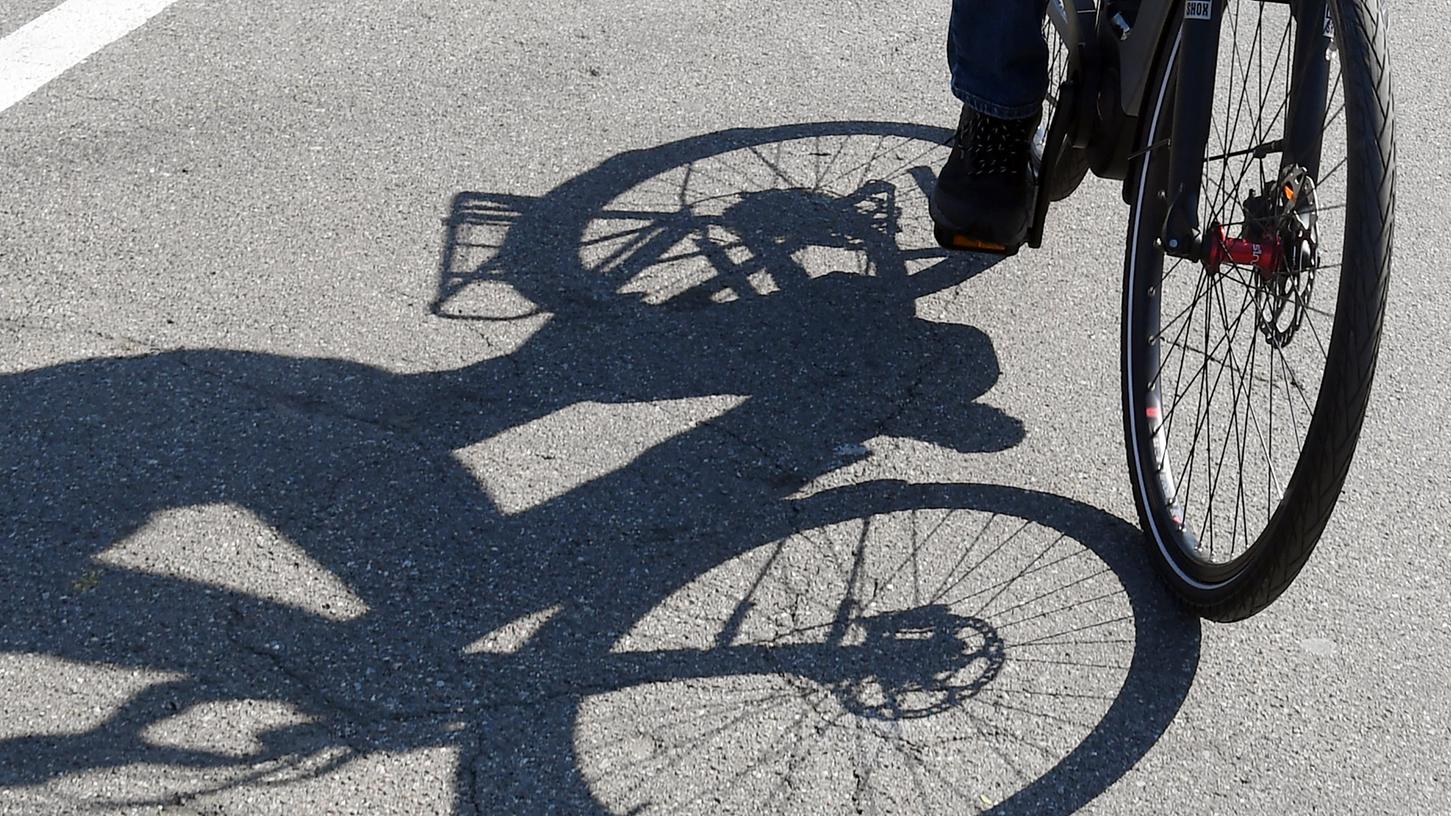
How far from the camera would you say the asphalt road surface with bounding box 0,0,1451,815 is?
8.39 ft

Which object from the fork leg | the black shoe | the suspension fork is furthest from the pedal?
the fork leg

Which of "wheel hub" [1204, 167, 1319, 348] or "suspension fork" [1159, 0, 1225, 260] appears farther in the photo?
"suspension fork" [1159, 0, 1225, 260]

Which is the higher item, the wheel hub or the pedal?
the wheel hub

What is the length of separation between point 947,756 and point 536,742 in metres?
0.72

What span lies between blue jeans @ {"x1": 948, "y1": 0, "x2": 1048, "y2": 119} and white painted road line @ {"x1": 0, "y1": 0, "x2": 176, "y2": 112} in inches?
118

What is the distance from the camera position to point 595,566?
293 centimetres

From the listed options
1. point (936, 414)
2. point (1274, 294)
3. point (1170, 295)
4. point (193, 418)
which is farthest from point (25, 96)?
point (1274, 294)

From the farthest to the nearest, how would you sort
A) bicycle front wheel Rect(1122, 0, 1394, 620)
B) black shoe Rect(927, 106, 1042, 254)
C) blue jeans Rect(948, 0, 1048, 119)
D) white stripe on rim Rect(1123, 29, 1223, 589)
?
1. black shoe Rect(927, 106, 1042, 254)
2. blue jeans Rect(948, 0, 1048, 119)
3. white stripe on rim Rect(1123, 29, 1223, 589)
4. bicycle front wheel Rect(1122, 0, 1394, 620)

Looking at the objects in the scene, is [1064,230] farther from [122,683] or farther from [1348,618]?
[122,683]

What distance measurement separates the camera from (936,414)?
134 inches

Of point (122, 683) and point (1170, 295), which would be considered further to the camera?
point (1170, 295)

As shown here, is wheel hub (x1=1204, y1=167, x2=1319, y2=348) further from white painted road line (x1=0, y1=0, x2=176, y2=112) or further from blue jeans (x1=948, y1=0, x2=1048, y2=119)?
white painted road line (x1=0, y1=0, x2=176, y2=112)

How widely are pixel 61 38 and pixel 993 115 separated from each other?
10.8 ft

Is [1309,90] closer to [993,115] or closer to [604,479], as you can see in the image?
[993,115]
